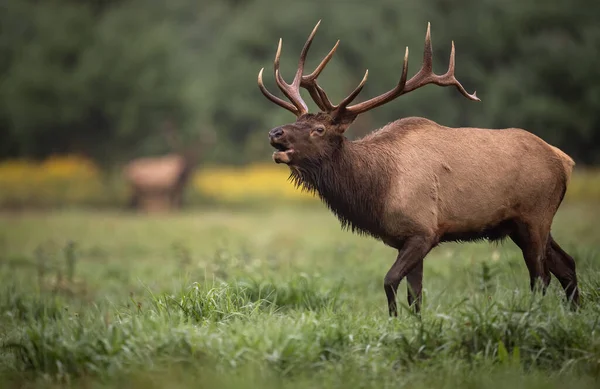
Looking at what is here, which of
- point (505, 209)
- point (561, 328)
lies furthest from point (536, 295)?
point (505, 209)

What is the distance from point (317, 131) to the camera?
706cm

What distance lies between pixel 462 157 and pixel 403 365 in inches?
103

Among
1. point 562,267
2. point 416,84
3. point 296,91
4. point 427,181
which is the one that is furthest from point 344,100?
point 562,267

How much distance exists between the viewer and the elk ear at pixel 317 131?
7.03 metres

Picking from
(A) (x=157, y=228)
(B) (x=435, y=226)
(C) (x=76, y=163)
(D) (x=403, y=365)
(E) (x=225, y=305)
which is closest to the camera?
(D) (x=403, y=365)

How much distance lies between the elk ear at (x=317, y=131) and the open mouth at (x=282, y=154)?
0.26 meters

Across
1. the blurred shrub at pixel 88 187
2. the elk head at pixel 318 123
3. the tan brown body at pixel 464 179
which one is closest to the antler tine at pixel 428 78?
the elk head at pixel 318 123

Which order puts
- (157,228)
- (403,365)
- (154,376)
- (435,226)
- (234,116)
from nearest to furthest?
(154,376) → (403,365) → (435,226) → (157,228) → (234,116)

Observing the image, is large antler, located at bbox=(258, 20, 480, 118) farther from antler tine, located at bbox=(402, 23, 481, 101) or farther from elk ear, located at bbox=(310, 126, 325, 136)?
elk ear, located at bbox=(310, 126, 325, 136)

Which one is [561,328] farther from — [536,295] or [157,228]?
[157,228]

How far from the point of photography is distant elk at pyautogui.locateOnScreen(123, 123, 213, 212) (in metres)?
25.4

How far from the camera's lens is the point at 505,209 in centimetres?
710

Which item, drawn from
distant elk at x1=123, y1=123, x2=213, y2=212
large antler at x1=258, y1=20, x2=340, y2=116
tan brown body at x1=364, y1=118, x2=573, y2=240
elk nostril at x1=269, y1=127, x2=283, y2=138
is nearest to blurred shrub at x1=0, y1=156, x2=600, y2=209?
distant elk at x1=123, y1=123, x2=213, y2=212

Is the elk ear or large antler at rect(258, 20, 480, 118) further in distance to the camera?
large antler at rect(258, 20, 480, 118)
